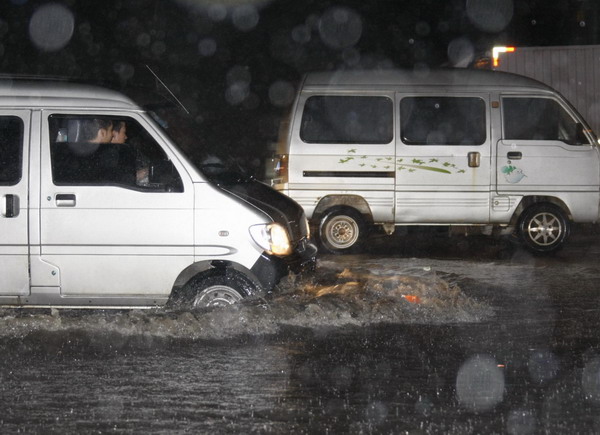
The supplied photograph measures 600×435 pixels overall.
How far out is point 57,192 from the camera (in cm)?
681

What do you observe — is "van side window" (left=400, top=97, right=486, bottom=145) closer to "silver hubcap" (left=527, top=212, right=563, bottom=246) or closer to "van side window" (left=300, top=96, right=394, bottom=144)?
"van side window" (left=300, top=96, right=394, bottom=144)

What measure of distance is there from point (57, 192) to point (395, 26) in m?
27.3

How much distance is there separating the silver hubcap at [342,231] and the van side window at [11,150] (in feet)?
19.4

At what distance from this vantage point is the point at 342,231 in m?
12.2

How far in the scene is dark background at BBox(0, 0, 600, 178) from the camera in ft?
76.7

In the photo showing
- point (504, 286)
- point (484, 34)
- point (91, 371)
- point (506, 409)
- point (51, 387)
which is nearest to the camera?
point (506, 409)

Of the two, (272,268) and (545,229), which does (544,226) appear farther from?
(272,268)

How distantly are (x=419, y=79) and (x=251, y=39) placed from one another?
1837 centimetres

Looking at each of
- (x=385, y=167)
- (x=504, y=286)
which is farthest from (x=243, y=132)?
(x=504, y=286)

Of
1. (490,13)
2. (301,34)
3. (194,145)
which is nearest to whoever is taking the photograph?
(194,145)

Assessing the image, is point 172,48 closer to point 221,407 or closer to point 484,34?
point 484,34

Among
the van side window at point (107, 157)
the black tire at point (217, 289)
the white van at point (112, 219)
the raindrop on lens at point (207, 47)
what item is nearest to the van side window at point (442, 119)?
the white van at point (112, 219)

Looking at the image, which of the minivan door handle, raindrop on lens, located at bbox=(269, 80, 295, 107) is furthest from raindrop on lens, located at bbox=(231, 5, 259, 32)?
the minivan door handle

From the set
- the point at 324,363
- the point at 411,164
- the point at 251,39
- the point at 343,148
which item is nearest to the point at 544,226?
the point at 411,164
